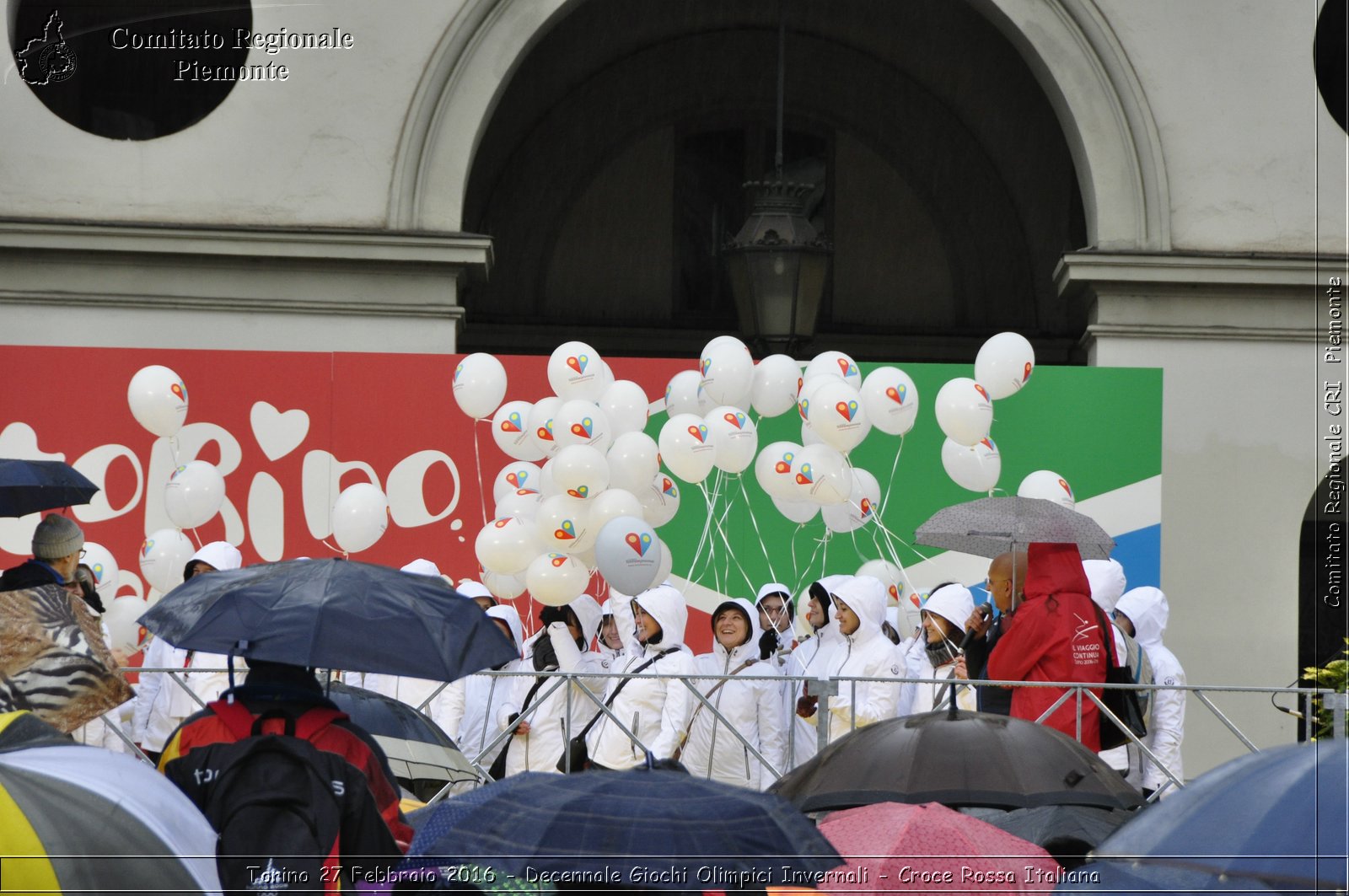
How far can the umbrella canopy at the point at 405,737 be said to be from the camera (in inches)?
280

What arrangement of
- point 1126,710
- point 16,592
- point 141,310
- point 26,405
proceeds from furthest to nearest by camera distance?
point 141,310 → point 26,405 → point 1126,710 → point 16,592

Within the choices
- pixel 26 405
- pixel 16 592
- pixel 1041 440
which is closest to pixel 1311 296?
pixel 1041 440

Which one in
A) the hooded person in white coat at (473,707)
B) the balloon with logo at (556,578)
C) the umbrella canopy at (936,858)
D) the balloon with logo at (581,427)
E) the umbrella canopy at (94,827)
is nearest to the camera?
the umbrella canopy at (94,827)

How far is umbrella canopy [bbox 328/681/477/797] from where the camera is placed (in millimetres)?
7113

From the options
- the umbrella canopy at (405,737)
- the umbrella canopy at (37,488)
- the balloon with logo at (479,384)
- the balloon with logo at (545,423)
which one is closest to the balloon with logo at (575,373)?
the balloon with logo at (545,423)

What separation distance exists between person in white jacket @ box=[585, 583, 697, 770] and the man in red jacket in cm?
173

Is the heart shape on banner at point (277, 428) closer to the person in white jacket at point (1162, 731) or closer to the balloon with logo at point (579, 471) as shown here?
the balloon with logo at point (579, 471)

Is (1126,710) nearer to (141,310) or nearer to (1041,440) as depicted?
(1041,440)

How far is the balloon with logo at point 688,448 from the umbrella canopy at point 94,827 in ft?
21.5

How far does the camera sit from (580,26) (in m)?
17.1

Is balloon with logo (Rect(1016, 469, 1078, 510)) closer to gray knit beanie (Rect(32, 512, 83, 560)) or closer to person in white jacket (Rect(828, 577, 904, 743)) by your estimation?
person in white jacket (Rect(828, 577, 904, 743))

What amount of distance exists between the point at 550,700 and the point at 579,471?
132 centimetres

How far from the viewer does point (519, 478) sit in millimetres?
Answer: 11672

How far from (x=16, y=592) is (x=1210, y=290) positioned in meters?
10.1
